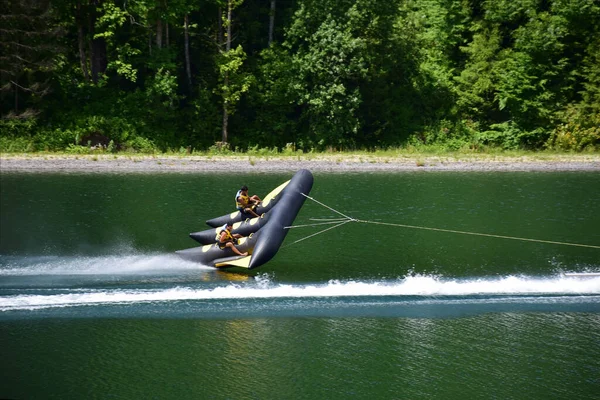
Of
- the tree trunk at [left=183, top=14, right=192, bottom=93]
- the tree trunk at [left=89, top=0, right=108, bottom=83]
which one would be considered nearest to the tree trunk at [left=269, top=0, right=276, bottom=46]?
the tree trunk at [left=183, top=14, right=192, bottom=93]

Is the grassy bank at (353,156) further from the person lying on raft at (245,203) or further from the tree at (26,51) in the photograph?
the person lying on raft at (245,203)

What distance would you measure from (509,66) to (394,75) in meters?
7.03

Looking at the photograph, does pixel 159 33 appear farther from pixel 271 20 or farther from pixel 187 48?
pixel 271 20

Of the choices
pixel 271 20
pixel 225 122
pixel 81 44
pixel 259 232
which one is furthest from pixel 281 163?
pixel 259 232

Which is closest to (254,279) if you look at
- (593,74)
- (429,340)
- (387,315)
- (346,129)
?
(387,315)

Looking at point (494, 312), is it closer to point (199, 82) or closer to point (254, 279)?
point (254, 279)

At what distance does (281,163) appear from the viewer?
143ft

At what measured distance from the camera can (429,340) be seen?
1738 centimetres

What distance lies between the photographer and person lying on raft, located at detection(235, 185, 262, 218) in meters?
22.8

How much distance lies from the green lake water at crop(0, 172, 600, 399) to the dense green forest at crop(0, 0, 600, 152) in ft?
52.4

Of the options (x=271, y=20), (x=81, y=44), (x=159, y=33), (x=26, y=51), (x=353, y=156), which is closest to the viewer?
(x=26, y=51)

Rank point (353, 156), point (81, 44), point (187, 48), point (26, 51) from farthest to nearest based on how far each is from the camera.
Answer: point (187, 48) → point (81, 44) → point (353, 156) → point (26, 51)

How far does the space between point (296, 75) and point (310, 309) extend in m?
29.5

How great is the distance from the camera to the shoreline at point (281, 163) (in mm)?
41812
